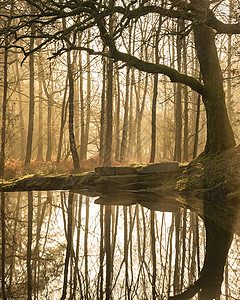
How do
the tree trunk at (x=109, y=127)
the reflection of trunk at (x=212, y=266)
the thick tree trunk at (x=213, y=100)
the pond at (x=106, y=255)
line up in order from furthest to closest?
the tree trunk at (x=109, y=127) → the thick tree trunk at (x=213, y=100) → the pond at (x=106, y=255) → the reflection of trunk at (x=212, y=266)

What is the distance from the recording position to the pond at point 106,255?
3.07 m

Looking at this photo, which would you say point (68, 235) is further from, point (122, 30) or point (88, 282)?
point (122, 30)

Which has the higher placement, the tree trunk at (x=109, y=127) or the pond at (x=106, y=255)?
the tree trunk at (x=109, y=127)

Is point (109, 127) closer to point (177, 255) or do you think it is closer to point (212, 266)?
point (177, 255)

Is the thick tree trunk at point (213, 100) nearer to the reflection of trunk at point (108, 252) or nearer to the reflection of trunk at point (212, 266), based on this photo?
the reflection of trunk at point (108, 252)

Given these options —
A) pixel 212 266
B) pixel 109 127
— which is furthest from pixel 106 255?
pixel 109 127

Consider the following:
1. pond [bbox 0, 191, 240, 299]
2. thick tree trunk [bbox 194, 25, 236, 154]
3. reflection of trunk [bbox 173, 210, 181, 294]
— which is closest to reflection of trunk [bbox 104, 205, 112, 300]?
pond [bbox 0, 191, 240, 299]

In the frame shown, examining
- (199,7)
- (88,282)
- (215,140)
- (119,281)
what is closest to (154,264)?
(119,281)

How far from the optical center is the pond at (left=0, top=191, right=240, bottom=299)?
3.07 meters

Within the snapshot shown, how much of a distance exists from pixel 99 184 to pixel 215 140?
16.7 feet

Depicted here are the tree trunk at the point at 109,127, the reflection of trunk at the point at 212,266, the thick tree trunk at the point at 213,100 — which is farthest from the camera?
the tree trunk at the point at 109,127

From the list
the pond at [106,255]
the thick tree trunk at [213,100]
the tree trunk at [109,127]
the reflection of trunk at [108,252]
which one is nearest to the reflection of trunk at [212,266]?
the pond at [106,255]

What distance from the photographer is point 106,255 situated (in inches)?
162

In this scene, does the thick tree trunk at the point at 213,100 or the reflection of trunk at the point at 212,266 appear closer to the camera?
the reflection of trunk at the point at 212,266
